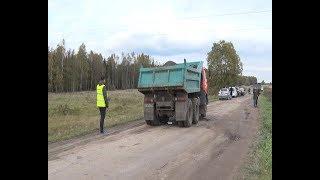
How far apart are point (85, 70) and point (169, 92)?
57258 millimetres

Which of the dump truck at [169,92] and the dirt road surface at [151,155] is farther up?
the dump truck at [169,92]

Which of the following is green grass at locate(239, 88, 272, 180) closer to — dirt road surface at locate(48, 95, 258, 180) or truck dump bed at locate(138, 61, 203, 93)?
dirt road surface at locate(48, 95, 258, 180)

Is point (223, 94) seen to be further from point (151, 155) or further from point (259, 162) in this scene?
point (259, 162)

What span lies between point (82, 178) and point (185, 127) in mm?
8363

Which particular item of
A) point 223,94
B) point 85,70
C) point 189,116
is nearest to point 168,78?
point 189,116

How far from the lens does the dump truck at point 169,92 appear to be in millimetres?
14148

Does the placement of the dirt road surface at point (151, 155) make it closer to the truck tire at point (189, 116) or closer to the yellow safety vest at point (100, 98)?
the yellow safety vest at point (100, 98)

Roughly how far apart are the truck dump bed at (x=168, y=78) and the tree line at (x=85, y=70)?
38389 mm

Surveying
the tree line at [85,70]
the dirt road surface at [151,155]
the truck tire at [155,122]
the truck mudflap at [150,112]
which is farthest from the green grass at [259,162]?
the tree line at [85,70]

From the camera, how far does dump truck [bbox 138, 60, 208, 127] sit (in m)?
14.1

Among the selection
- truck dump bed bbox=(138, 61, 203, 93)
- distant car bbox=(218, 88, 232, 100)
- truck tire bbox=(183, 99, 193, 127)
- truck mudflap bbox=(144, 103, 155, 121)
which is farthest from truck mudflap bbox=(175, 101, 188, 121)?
distant car bbox=(218, 88, 232, 100)

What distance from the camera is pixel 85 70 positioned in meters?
70.1
